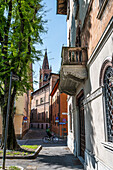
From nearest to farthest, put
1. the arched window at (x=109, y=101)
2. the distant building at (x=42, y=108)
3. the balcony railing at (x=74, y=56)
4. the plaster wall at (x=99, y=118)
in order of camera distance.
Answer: the plaster wall at (x=99, y=118) < the arched window at (x=109, y=101) < the balcony railing at (x=74, y=56) < the distant building at (x=42, y=108)

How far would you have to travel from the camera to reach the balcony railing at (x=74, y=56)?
7199 mm

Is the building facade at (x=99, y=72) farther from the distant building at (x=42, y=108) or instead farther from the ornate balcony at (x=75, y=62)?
the distant building at (x=42, y=108)

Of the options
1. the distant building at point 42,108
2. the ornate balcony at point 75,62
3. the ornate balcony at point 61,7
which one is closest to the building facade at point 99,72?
the ornate balcony at point 75,62

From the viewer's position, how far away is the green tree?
32.1ft

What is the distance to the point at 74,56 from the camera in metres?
7.28

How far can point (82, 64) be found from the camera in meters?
7.14

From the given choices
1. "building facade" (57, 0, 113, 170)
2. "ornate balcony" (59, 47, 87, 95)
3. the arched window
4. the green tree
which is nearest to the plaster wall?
"building facade" (57, 0, 113, 170)

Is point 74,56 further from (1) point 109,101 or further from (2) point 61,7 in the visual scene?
(2) point 61,7

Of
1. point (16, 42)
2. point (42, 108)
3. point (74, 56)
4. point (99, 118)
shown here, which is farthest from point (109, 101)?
point (42, 108)

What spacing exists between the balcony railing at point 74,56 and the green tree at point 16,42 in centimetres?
312

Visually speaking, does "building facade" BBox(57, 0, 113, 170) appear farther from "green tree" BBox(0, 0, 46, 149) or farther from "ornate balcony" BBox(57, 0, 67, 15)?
"ornate balcony" BBox(57, 0, 67, 15)

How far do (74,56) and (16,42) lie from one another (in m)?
4.69

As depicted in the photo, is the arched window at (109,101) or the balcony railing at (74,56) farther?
the balcony railing at (74,56)

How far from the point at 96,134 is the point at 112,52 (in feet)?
9.35
